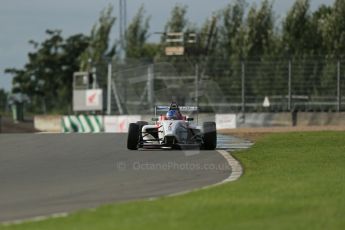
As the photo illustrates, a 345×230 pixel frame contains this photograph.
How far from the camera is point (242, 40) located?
54.7 m

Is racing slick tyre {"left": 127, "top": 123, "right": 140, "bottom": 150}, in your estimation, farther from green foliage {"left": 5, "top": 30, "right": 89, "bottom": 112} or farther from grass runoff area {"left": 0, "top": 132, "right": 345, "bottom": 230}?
green foliage {"left": 5, "top": 30, "right": 89, "bottom": 112}

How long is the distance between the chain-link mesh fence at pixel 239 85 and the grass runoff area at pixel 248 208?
22095mm

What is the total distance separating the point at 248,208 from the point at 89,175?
204 inches

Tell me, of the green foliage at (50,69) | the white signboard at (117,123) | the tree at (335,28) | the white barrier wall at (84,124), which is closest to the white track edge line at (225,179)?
the white signboard at (117,123)

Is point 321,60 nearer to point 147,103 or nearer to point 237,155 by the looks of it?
point 147,103

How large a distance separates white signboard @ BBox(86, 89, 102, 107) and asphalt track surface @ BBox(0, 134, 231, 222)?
21.3 meters

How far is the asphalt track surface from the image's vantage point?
11.0 m

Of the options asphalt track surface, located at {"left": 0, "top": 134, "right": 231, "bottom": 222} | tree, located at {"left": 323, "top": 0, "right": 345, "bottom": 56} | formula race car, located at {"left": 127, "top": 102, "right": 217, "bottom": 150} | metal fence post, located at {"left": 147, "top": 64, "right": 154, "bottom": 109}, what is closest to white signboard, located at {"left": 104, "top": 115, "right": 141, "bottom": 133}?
metal fence post, located at {"left": 147, "top": 64, "right": 154, "bottom": 109}

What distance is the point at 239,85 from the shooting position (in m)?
37.5

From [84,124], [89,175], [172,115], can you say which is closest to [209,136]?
[172,115]

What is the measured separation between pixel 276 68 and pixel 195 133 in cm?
1782

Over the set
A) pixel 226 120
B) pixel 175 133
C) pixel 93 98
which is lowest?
pixel 226 120

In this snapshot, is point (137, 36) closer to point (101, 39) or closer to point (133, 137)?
point (101, 39)

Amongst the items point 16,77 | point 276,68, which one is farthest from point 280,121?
point 16,77
